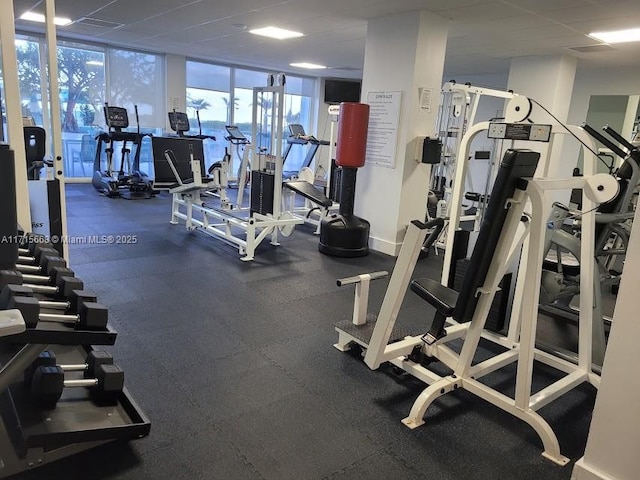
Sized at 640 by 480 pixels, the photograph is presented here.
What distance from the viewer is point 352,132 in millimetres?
4906

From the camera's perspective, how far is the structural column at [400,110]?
470cm

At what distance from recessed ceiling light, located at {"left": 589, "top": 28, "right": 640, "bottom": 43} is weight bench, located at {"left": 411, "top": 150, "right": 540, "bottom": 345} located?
399 centimetres

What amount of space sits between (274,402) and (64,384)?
3.07ft

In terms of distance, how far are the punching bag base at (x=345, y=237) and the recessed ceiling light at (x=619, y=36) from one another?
3.27 meters

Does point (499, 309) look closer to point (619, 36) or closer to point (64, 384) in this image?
point (64, 384)

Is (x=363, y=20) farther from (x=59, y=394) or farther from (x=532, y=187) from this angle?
(x=59, y=394)

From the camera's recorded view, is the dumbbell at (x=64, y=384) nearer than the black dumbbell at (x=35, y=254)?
Yes

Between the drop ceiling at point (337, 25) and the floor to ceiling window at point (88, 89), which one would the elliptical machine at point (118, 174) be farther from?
the drop ceiling at point (337, 25)

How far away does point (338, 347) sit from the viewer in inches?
113

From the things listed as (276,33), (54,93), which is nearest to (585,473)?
(54,93)

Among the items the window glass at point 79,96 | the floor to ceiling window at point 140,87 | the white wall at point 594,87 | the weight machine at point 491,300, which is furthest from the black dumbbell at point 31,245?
the white wall at point 594,87

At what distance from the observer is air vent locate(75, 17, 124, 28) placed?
238 inches

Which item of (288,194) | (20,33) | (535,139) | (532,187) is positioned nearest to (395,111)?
(288,194)

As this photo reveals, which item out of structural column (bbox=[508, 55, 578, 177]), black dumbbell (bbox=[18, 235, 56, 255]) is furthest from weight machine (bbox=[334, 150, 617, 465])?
structural column (bbox=[508, 55, 578, 177])
